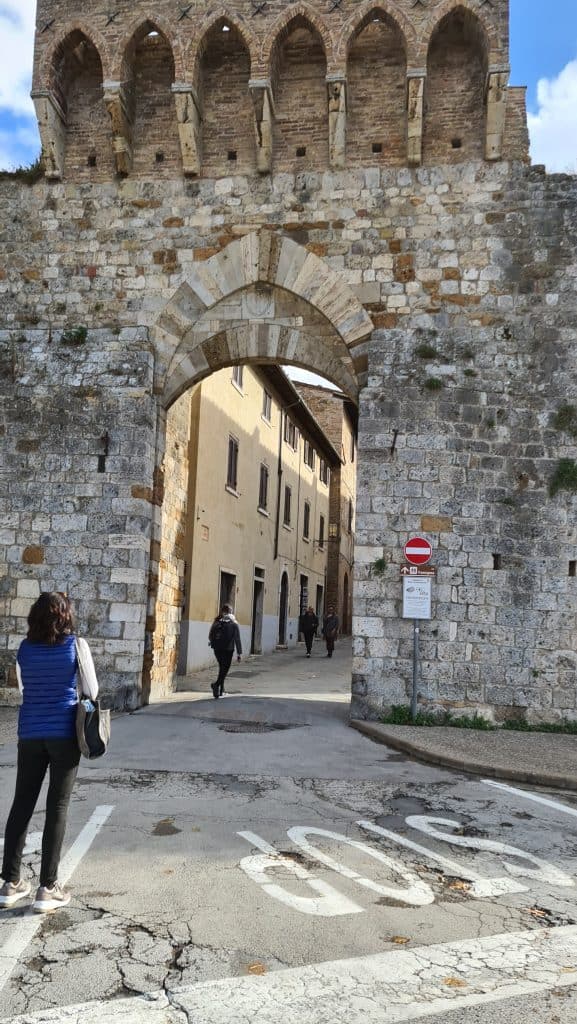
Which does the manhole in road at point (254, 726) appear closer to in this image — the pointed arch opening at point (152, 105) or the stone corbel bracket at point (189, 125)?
the stone corbel bracket at point (189, 125)

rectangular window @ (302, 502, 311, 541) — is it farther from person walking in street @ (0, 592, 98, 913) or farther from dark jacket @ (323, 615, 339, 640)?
person walking in street @ (0, 592, 98, 913)

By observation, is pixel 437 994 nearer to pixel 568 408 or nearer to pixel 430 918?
pixel 430 918

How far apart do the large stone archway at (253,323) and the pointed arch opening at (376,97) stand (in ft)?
5.43

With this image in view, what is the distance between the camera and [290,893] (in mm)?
3879

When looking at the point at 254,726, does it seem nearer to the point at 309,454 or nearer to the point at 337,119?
the point at 337,119

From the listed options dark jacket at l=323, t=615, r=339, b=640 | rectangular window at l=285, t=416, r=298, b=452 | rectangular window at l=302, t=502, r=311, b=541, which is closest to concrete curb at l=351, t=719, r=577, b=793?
dark jacket at l=323, t=615, r=339, b=640

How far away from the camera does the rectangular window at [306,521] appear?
29336mm

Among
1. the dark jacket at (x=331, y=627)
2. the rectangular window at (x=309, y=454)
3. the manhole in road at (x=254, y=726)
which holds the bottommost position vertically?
the manhole in road at (x=254, y=726)

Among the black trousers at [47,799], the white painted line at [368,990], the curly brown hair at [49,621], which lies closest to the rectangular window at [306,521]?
the curly brown hair at [49,621]

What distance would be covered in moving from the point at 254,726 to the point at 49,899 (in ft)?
18.8

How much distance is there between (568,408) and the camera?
9.72m

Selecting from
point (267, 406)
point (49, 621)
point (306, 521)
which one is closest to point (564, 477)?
point (49, 621)

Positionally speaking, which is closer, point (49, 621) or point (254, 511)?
point (49, 621)

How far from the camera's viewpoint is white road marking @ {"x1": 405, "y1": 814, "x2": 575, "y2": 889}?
4.26m
